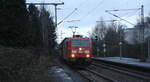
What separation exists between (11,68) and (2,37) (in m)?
15.9

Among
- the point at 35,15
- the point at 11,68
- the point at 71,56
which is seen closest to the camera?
the point at 11,68

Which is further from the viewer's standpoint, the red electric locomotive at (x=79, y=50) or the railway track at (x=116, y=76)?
the red electric locomotive at (x=79, y=50)

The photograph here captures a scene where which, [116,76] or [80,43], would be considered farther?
[80,43]

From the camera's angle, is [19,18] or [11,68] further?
[19,18]

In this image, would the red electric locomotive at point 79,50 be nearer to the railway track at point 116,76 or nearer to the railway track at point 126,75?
the railway track at point 126,75

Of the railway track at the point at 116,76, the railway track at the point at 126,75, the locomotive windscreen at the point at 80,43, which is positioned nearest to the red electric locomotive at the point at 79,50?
the locomotive windscreen at the point at 80,43

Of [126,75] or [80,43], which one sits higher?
[80,43]

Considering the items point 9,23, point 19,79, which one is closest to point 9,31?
point 9,23

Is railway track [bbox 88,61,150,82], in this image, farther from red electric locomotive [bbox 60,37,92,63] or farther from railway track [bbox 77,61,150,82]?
red electric locomotive [bbox 60,37,92,63]

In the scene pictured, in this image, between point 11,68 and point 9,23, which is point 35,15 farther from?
point 11,68

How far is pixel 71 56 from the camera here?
27219mm

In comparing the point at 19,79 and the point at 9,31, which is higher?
the point at 9,31

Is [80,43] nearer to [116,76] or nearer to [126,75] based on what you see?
[126,75]

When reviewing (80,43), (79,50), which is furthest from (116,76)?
(80,43)
